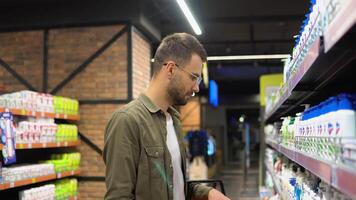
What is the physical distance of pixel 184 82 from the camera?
2.39 metres

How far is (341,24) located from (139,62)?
6.82 m

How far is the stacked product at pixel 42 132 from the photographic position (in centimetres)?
527

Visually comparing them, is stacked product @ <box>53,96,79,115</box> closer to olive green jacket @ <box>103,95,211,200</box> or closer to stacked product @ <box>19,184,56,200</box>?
stacked product @ <box>19,184,56,200</box>

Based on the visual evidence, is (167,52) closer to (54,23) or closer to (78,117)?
(78,117)

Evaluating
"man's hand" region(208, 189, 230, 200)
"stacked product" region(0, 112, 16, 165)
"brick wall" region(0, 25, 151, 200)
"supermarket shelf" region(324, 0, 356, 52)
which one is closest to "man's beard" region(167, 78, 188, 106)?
"man's hand" region(208, 189, 230, 200)

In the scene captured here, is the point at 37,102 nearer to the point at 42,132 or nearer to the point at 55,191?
the point at 42,132

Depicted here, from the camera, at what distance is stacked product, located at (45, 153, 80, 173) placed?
247 inches

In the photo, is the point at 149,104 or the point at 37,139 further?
the point at 37,139

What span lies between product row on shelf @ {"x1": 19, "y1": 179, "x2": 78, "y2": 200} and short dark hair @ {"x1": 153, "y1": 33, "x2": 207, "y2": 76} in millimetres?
3443

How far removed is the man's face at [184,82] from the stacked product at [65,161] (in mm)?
4193

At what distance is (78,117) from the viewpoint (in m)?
7.39

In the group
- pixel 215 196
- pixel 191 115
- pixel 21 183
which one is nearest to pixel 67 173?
pixel 21 183

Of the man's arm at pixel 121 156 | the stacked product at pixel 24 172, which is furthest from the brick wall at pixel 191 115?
the man's arm at pixel 121 156

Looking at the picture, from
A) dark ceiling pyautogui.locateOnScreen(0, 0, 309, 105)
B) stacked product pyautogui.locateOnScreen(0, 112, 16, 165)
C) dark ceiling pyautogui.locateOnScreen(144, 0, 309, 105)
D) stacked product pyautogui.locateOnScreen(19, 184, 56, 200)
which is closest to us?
stacked product pyautogui.locateOnScreen(0, 112, 16, 165)
